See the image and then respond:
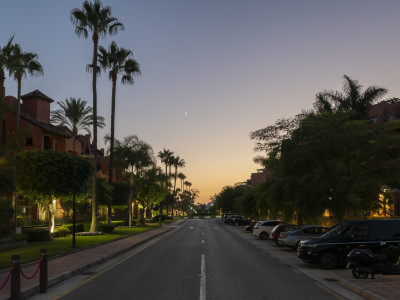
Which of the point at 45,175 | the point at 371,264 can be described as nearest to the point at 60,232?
the point at 45,175

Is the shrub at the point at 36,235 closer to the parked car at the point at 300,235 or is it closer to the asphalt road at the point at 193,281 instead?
the asphalt road at the point at 193,281

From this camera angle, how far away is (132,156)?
5288 cm

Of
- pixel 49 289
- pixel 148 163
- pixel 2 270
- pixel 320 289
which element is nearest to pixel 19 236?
pixel 2 270

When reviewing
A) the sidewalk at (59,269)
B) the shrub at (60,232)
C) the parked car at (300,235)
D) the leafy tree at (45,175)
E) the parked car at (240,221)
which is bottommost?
the parked car at (240,221)

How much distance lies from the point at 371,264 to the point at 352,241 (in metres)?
2.97

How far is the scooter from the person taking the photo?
12.2 m

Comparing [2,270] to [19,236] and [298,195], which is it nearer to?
[19,236]

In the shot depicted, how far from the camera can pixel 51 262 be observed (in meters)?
16.5

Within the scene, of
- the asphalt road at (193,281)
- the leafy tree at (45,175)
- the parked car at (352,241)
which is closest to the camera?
the asphalt road at (193,281)

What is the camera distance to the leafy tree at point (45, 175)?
94.6ft

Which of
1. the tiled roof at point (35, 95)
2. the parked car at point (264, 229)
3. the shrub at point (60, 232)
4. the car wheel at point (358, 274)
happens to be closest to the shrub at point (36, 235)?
the shrub at point (60, 232)

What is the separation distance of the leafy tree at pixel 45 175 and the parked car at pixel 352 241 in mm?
18127

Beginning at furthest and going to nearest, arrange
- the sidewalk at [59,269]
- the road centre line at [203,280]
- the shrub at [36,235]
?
the shrub at [36,235]
the sidewalk at [59,269]
the road centre line at [203,280]

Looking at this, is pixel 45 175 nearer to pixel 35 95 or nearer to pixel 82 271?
pixel 82 271
